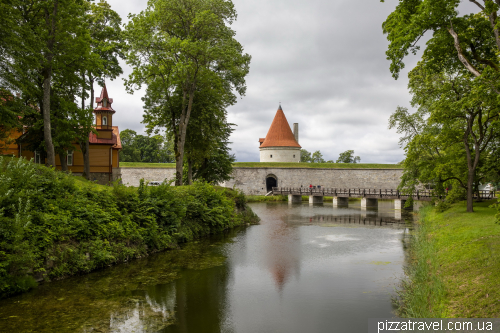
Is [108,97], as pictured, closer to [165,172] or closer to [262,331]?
[165,172]

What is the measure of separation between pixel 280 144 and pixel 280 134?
5.93 feet

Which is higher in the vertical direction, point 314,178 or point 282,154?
point 282,154

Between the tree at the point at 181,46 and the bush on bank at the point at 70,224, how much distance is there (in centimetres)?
583

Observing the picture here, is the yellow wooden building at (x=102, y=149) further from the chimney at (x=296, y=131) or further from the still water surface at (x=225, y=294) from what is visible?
the chimney at (x=296, y=131)

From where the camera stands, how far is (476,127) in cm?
1556

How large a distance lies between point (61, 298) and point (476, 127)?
56.2ft

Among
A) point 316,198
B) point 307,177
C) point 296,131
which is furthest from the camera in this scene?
point 296,131

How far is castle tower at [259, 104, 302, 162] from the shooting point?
46.6 m

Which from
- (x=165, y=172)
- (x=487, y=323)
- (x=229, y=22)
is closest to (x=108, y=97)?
(x=229, y=22)

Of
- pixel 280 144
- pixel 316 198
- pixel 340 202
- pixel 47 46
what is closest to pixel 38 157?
pixel 47 46

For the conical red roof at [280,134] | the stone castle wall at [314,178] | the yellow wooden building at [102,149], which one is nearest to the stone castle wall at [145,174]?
the stone castle wall at [314,178]

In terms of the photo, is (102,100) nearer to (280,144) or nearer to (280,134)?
(280,144)

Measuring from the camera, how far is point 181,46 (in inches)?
598

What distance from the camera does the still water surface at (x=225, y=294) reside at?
585 centimetres
